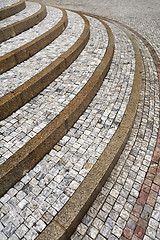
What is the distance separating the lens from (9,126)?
4281 millimetres

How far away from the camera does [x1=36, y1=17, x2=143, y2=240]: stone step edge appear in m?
3.03

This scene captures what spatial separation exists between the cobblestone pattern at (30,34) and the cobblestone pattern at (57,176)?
3.35m

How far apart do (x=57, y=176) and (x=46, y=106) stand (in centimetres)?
189

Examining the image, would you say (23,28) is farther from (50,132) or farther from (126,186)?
(126,186)

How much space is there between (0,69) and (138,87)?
4285 mm

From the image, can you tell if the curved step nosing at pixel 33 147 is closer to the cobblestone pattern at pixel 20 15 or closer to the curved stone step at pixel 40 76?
the curved stone step at pixel 40 76

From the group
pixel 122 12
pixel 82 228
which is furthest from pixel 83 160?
pixel 122 12

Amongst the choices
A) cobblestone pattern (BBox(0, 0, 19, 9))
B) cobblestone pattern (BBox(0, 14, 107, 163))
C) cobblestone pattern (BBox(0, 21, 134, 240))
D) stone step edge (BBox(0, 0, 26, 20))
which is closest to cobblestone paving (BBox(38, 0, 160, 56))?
cobblestone pattern (BBox(0, 14, 107, 163))

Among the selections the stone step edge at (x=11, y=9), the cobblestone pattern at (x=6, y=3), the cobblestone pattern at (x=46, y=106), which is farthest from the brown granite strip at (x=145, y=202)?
the cobblestone pattern at (x=6, y=3)

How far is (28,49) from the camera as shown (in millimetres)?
6152

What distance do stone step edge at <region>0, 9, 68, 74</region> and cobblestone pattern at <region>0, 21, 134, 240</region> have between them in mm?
2773

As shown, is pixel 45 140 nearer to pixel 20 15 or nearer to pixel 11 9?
pixel 20 15

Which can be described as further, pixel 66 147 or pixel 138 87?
pixel 138 87

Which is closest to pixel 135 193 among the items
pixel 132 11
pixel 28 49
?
pixel 28 49
